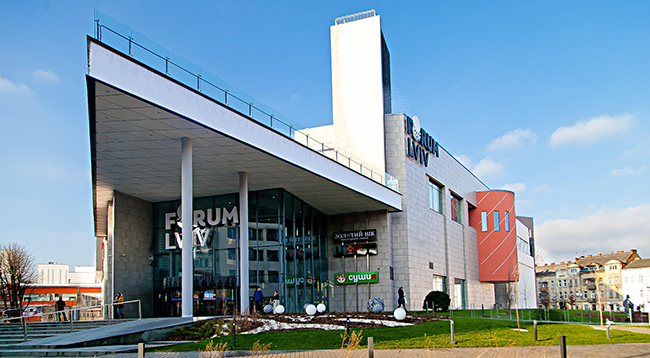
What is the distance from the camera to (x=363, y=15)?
4362 centimetres

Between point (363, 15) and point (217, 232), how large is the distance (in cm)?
2146

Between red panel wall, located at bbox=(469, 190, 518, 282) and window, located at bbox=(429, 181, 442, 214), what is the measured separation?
10.2m

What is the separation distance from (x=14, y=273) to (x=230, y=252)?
22.2 m

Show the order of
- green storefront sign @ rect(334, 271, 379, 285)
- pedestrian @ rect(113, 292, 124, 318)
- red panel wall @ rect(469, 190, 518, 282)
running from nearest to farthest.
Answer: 1. pedestrian @ rect(113, 292, 124, 318)
2. green storefront sign @ rect(334, 271, 379, 285)
3. red panel wall @ rect(469, 190, 518, 282)

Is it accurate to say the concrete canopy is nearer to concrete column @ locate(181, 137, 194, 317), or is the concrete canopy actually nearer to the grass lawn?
concrete column @ locate(181, 137, 194, 317)

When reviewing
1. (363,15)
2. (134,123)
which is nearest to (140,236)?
(134,123)

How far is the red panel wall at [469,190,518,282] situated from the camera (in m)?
54.7

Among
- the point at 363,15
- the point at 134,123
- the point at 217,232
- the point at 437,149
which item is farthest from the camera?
the point at 437,149

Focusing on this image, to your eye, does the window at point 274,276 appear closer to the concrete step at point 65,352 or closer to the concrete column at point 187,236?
the concrete column at point 187,236

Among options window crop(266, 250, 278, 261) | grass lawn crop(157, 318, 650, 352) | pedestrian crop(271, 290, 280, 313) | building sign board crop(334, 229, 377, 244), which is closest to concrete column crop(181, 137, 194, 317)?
grass lawn crop(157, 318, 650, 352)

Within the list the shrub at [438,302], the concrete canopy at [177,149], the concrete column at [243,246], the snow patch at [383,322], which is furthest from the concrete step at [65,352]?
the shrub at [438,302]

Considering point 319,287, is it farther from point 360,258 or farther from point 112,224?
point 112,224

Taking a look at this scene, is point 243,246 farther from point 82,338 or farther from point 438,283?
point 438,283

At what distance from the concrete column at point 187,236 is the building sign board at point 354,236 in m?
17.6
